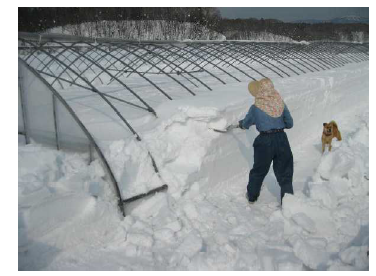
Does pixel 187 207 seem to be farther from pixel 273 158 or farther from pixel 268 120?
pixel 268 120

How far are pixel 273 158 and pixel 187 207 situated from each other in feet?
4.49

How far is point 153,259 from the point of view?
3857 millimetres

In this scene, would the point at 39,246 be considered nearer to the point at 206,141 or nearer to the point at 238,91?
the point at 206,141

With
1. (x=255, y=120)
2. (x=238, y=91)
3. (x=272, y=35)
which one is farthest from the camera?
(x=272, y=35)

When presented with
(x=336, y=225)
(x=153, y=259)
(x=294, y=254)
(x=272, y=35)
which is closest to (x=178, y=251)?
(x=153, y=259)

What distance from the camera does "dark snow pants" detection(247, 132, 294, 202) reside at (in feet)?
15.7

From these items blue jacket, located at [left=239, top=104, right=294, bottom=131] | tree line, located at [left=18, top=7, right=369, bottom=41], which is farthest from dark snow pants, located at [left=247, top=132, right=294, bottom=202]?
tree line, located at [left=18, top=7, right=369, bottom=41]

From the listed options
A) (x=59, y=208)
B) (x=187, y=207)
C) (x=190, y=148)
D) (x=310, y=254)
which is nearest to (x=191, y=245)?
(x=187, y=207)

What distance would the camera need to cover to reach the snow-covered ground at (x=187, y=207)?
3801 millimetres

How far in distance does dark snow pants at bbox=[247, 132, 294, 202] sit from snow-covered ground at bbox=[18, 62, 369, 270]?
28 centimetres

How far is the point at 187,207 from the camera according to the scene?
483 cm

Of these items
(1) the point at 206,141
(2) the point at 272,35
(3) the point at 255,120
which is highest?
(2) the point at 272,35

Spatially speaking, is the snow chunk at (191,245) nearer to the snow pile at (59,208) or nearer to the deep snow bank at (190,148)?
the snow pile at (59,208)

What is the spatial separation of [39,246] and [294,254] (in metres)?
2.76
